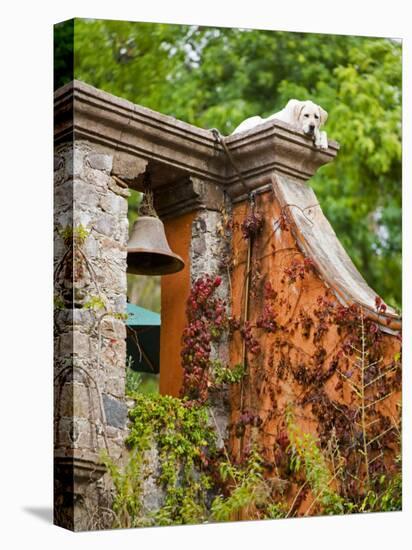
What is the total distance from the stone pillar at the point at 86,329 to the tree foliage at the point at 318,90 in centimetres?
623

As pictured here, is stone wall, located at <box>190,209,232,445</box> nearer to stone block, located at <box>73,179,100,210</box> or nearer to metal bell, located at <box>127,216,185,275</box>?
metal bell, located at <box>127,216,185,275</box>

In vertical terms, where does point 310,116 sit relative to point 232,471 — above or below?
above

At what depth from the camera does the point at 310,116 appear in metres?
9.12

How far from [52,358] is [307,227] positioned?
1925 millimetres

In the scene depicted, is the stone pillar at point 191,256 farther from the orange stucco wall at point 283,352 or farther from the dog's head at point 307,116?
the dog's head at point 307,116

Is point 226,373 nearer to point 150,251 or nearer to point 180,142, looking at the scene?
point 150,251

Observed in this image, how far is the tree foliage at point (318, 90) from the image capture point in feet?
47.8

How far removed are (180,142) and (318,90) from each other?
6.59 metres

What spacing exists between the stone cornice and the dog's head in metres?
0.08

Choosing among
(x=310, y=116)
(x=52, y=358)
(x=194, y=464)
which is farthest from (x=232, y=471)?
(x=310, y=116)

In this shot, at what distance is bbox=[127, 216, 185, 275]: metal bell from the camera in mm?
8539

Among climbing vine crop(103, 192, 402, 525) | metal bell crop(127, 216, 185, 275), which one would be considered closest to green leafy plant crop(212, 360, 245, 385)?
climbing vine crop(103, 192, 402, 525)

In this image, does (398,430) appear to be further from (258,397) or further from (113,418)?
(113,418)

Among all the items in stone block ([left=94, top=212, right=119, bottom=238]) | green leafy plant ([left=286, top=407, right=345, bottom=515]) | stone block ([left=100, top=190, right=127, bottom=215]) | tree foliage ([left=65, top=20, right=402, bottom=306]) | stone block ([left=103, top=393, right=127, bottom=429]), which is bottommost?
green leafy plant ([left=286, top=407, right=345, bottom=515])
